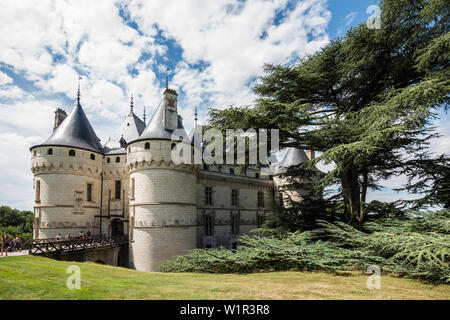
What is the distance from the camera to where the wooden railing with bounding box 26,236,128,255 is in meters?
15.3

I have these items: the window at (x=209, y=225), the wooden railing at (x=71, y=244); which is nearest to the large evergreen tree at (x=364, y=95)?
the wooden railing at (x=71, y=244)

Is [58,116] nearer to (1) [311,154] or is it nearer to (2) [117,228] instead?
(2) [117,228]

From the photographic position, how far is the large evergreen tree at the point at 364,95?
944cm

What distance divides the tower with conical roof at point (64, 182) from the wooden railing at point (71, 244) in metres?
1.86

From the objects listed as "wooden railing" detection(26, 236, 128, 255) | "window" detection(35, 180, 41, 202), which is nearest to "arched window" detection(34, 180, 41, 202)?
"window" detection(35, 180, 41, 202)

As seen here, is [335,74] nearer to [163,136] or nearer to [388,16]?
[388,16]

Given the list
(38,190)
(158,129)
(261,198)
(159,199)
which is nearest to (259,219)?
(261,198)

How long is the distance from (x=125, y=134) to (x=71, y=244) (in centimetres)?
1130

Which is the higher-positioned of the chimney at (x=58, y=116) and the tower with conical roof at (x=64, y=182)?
the chimney at (x=58, y=116)

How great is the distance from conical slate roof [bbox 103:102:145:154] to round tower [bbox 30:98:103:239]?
2169 mm

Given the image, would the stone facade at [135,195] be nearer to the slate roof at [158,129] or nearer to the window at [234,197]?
the slate roof at [158,129]

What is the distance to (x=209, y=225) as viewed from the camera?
25766mm
